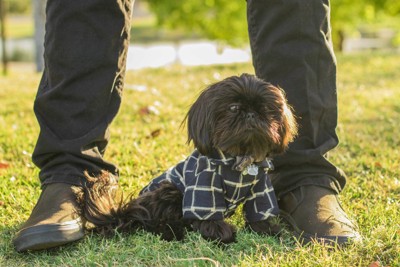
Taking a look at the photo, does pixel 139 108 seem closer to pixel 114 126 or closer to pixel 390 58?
pixel 114 126

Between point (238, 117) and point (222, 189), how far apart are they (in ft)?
1.12

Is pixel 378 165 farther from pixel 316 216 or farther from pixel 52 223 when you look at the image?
pixel 52 223

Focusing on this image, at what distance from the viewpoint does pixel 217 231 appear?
2.76 metres

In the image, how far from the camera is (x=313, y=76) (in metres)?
3.06

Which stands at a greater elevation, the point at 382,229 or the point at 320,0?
the point at 320,0

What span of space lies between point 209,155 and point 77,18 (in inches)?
33.5

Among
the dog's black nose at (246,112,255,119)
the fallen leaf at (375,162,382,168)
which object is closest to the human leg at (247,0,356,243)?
the dog's black nose at (246,112,255,119)

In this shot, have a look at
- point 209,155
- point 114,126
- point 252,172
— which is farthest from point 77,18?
point 114,126

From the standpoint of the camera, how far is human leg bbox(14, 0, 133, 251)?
113 inches

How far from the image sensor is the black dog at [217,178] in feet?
8.58

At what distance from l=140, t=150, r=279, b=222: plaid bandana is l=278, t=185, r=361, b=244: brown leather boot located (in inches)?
5.7

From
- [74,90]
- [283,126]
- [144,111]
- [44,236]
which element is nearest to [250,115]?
[283,126]

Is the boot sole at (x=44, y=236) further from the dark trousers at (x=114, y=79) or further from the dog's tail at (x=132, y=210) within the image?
the dark trousers at (x=114, y=79)

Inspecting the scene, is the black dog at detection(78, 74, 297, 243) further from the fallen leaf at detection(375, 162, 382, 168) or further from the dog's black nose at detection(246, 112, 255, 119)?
the fallen leaf at detection(375, 162, 382, 168)
